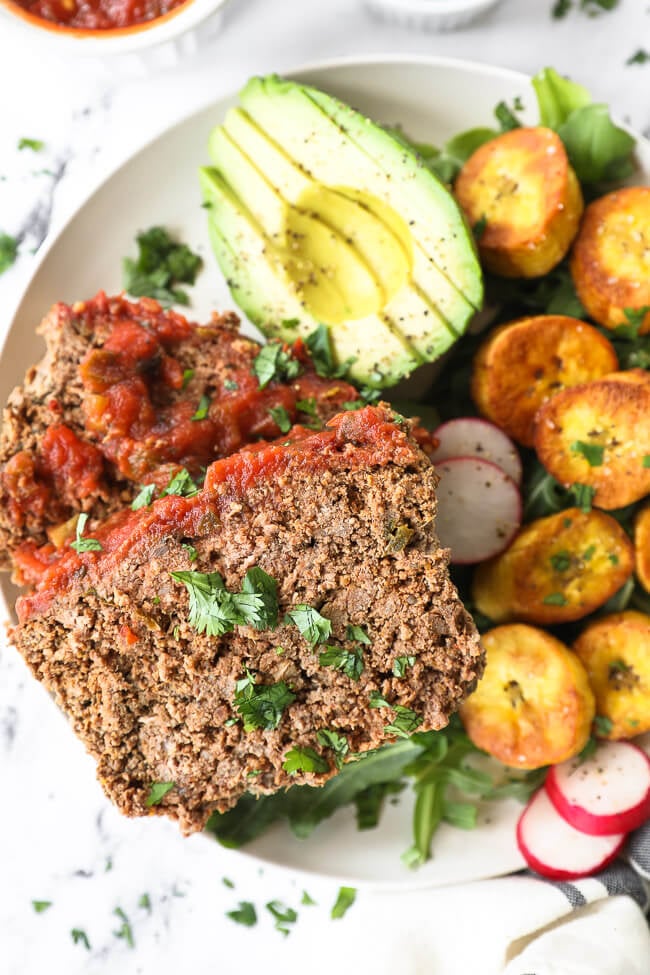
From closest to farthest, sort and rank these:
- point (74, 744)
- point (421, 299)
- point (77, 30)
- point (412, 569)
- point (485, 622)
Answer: point (412, 569) < point (421, 299) < point (77, 30) < point (485, 622) < point (74, 744)

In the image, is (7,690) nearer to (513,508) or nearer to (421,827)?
(421,827)

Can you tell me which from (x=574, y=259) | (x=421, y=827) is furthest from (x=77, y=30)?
(x=421, y=827)

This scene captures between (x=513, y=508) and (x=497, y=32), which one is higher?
(x=497, y=32)

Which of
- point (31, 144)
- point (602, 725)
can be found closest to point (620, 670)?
point (602, 725)

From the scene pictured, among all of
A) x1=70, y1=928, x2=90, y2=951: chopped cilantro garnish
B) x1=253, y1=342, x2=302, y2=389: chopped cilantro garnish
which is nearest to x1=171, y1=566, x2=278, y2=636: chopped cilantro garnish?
x1=253, y1=342, x2=302, y2=389: chopped cilantro garnish

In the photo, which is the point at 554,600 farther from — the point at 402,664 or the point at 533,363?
the point at 402,664

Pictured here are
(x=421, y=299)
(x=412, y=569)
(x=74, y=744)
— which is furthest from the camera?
(x=74, y=744)
